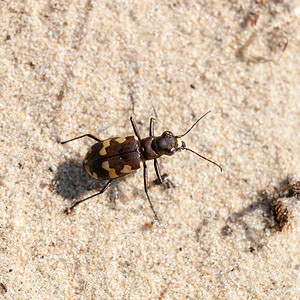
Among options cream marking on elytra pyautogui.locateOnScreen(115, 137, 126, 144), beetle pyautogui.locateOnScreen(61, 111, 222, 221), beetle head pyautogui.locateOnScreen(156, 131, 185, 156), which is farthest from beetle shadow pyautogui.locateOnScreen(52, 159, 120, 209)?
beetle head pyautogui.locateOnScreen(156, 131, 185, 156)

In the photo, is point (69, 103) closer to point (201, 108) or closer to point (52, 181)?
point (52, 181)

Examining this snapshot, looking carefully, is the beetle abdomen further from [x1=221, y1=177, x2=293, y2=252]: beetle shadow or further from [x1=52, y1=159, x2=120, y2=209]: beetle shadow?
[x1=221, y1=177, x2=293, y2=252]: beetle shadow

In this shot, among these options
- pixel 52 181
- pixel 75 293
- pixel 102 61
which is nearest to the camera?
pixel 75 293

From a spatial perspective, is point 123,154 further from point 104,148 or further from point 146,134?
point 146,134

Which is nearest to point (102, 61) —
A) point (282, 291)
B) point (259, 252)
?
point (259, 252)

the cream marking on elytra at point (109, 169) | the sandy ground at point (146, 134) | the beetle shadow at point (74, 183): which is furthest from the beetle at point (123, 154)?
the sandy ground at point (146, 134)
